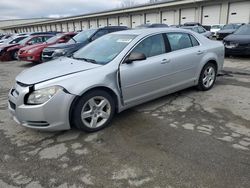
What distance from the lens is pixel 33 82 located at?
133 inches

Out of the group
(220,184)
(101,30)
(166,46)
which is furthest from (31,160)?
(101,30)

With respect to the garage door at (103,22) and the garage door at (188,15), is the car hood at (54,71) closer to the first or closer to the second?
the garage door at (188,15)

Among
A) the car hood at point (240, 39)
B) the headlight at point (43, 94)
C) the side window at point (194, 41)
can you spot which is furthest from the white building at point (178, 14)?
the headlight at point (43, 94)

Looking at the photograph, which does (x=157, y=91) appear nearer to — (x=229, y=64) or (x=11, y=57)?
(x=229, y=64)

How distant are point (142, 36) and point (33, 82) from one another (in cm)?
207

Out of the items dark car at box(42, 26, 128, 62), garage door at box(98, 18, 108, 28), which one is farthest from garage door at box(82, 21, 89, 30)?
dark car at box(42, 26, 128, 62)

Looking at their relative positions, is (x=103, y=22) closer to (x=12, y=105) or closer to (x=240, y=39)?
(x=240, y=39)

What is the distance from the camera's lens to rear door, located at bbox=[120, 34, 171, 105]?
3908 mm

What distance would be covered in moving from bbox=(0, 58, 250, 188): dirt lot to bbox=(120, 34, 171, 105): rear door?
1.43 feet

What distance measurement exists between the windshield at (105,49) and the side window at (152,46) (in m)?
0.22

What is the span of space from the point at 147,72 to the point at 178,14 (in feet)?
112

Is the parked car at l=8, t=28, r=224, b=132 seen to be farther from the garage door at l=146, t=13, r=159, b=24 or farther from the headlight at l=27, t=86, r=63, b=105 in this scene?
the garage door at l=146, t=13, r=159, b=24

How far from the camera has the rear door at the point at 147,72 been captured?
3.91 m

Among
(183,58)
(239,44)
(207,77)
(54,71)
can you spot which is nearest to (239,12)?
(239,44)
